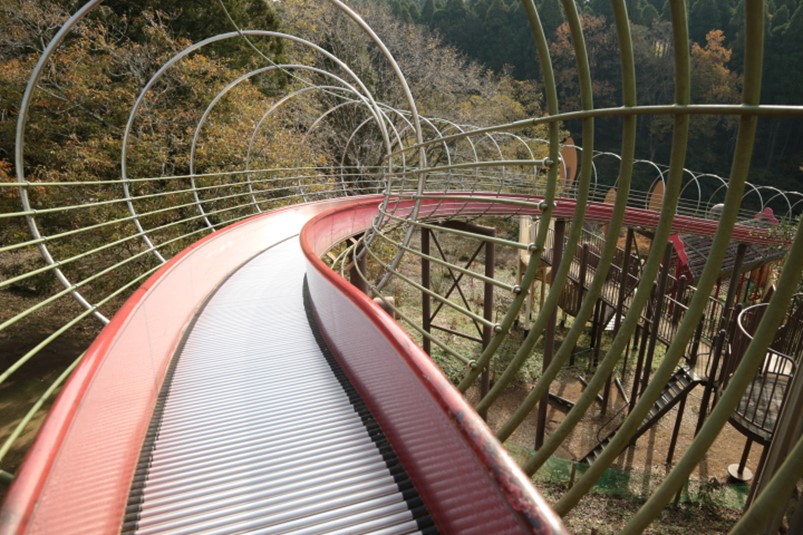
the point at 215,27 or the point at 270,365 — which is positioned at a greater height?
the point at 215,27

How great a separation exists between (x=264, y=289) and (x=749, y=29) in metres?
5.02

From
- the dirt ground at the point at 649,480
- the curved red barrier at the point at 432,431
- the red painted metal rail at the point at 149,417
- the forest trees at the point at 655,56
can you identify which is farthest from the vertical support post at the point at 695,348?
the forest trees at the point at 655,56

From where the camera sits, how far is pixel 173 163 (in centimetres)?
1245

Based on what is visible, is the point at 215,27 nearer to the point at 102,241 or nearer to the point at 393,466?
the point at 102,241

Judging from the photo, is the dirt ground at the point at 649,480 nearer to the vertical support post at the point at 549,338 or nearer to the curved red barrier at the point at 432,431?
the vertical support post at the point at 549,338

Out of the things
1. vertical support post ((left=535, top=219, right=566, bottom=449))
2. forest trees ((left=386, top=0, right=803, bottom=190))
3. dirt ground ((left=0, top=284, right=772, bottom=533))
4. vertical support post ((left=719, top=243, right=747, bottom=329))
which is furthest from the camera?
forest trees ((left=386, top=0, right=803, bottom=190))

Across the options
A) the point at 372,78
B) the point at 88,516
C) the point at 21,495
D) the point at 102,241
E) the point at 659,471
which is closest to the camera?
the point at 21,495

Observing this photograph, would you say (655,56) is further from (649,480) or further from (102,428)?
(102,428)

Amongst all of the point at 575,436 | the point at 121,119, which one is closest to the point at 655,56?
the point at 575,436

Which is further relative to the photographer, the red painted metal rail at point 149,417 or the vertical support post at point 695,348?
the vertical support post at point 695,348

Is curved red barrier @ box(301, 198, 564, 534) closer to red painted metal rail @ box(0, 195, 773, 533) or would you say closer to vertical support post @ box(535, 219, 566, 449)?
red painted metal rail @ box(0, 195, 773, 533)

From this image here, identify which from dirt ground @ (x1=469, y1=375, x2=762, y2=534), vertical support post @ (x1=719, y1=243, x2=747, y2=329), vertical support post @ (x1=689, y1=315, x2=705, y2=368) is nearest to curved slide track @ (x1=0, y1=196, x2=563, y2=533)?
dirt ground @ (x1=469, y1=375, x2=762, y2=534)

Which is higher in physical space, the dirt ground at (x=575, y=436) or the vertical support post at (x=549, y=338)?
the vertical support post at (x=549, y=338)

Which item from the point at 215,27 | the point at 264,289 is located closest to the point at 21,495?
the point at 264,289
